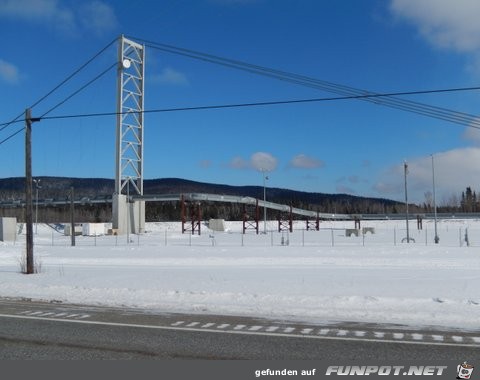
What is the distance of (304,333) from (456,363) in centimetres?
297

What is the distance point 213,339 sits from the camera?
9.41m

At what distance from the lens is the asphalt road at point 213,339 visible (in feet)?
27.0

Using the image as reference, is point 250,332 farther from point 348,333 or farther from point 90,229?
point 90,229

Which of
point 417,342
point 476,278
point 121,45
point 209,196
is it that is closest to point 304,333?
point 417,342

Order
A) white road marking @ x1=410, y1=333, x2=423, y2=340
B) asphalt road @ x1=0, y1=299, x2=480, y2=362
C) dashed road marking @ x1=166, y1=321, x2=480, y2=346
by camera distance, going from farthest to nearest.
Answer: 1. white road marking @ x1=410, y1=333, x2=423, y2=340
2. dashed road marking @ x1=166, y1=321, x2=480, y2=346
3. asphalt road @ x1=0, y1=299, x2=480, y2=362

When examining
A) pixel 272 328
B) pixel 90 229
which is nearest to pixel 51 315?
pixel 272 328

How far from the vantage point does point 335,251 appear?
35.7m

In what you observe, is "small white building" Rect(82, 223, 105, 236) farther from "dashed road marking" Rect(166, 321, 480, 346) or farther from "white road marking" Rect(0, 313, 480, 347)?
"dashed road marking" Rect(166, 321, 480, 346)

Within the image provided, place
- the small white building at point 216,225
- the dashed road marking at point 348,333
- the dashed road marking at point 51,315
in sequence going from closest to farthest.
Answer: the dashed road marking at point 348,333 → the dashed road marking at point 51,315 → the small white building at point 216,225

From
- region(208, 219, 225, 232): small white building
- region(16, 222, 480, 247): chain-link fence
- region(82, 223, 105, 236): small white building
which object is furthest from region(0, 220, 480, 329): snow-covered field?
region(208, 219, 225, 232): small white building

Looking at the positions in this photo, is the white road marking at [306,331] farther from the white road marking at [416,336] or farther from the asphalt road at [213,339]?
the white road marking at [416,336]

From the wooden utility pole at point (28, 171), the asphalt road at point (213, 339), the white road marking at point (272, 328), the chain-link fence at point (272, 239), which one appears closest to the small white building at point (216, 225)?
the chain-link fence at point (272, 239)

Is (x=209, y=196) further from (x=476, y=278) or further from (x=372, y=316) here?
(x=372, y=316)

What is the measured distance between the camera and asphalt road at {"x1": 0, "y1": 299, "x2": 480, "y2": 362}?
8.23 m
